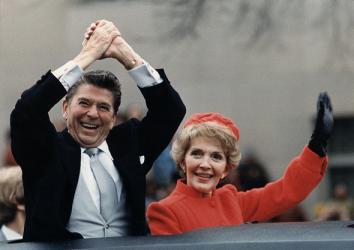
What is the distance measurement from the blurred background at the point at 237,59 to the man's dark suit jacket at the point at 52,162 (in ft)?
22.5

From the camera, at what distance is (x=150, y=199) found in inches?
374

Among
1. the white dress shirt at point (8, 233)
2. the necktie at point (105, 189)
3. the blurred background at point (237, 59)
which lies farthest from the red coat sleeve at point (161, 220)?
the blurred background at point (237, 59)

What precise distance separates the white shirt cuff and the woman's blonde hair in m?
0.20

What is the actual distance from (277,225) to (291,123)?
27.8 ft

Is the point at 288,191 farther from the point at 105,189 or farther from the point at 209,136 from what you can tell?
the point at 105,189

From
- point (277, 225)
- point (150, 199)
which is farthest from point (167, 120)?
point (150, 199)

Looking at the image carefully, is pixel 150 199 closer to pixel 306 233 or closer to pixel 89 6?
pixel 89 6

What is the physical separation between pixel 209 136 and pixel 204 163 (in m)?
0.09

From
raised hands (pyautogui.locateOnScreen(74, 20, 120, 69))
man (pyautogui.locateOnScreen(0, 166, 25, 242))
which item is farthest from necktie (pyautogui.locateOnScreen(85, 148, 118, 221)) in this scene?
man (pyautogui.locateOnScreen(0, 166, 25, 242))

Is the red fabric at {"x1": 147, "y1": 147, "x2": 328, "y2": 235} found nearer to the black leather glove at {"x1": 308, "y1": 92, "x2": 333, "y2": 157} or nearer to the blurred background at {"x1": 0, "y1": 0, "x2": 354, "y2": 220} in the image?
the black leather glove at {"x1": 308, "y1": 92, "x2": 333, "y2": 157}

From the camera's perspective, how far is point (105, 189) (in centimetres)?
443

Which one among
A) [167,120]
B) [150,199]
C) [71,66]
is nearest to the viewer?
[71,66]

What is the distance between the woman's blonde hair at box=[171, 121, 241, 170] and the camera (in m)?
4.61

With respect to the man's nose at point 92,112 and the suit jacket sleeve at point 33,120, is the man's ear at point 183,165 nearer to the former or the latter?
the man's nose at point 92,112
